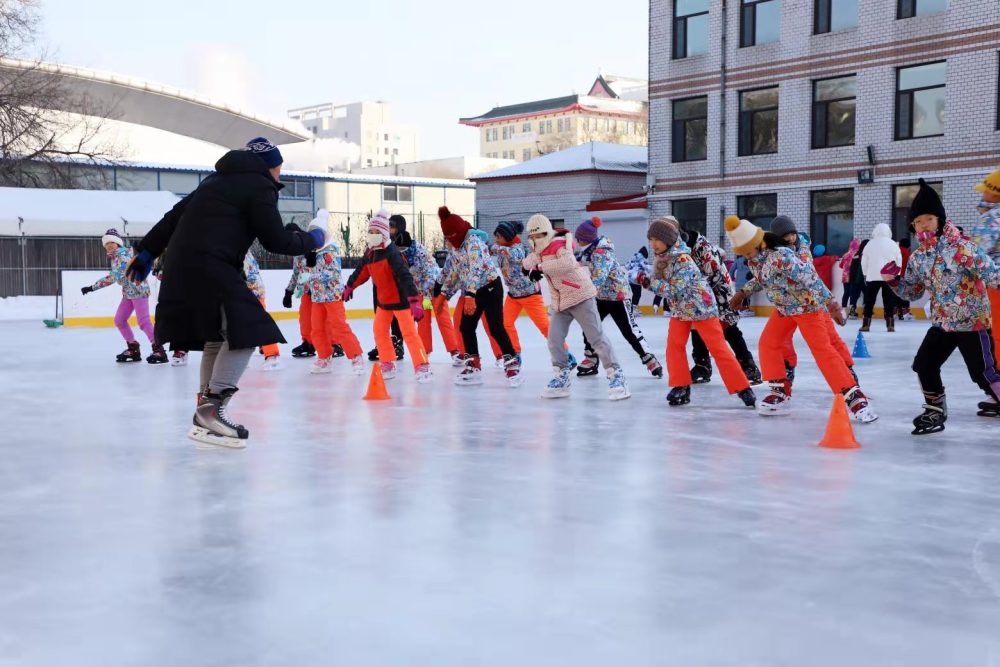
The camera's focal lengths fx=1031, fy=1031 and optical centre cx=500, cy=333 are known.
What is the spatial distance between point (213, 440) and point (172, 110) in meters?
38.1

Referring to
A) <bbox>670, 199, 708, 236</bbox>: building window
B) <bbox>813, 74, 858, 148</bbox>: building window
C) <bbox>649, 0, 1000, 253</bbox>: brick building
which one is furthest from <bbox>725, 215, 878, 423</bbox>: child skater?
<bbox>670, 199, 708, 236</bbox>: building window

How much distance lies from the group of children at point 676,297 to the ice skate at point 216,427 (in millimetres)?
958

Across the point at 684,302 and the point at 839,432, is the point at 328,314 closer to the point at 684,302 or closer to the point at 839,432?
the point at 684,302

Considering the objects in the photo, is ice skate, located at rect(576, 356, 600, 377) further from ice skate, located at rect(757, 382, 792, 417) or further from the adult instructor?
the adult instructor

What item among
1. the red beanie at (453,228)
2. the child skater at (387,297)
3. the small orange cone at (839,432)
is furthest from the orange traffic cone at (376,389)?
the small orange cone at (839,432)

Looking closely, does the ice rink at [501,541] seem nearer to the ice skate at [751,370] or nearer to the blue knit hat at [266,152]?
the ice skate at [751,370]

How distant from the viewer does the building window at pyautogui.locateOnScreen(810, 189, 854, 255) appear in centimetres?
2166

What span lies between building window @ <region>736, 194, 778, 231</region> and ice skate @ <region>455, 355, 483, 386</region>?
51.4ft

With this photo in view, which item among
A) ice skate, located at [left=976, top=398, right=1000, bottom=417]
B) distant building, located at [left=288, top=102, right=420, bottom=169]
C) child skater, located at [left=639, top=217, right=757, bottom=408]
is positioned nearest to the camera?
ice skate, located at [left=976, top=398, right=1000, bottom=417]

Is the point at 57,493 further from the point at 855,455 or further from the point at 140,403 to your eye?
the point at 855,455

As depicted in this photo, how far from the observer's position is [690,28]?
24.3 m

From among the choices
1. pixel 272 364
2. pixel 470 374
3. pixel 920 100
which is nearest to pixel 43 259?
pixel 272 364

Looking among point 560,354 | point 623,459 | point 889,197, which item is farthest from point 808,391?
→ point 889,197

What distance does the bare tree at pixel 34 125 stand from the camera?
86.9ft
